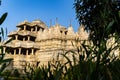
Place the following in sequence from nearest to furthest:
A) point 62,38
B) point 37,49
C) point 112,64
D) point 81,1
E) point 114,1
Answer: point 112,64
point 114,1
point 81,1
point 62,38
point 37,49

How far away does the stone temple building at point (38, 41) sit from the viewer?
203 feet

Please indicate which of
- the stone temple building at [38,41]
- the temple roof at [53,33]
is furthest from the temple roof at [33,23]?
the temple roof at [53,33]

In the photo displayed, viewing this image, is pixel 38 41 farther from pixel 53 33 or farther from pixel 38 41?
pixel 53 33

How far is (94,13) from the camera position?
97.2 ft

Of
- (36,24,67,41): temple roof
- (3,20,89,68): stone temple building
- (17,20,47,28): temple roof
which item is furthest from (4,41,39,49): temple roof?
(17,20,47,28): temple roof

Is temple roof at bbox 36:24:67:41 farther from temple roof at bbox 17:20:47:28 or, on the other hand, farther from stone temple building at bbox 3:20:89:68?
temple roof at bbox 17:20:47:28

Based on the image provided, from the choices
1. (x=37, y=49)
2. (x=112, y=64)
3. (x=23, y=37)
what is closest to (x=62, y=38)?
(x=37, y=49)

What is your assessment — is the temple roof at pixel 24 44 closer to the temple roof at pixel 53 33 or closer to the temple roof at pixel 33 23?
the temple roof at pixel 53 33

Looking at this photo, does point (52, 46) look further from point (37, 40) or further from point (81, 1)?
point (81, 1)

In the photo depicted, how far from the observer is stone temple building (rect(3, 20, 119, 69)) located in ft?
203

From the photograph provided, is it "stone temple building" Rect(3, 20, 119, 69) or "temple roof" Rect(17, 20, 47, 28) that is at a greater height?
"temple roof" Rect(17, 20, 47, 28)

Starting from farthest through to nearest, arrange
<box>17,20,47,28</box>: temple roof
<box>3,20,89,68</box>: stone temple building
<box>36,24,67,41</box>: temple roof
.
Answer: <box>17,20,47,28</box>: temple roof
<box>36,24,67,41</box>: temple roof
<box>3,20,89,68</box>: stone temple building

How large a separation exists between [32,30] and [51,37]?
13.9 metres

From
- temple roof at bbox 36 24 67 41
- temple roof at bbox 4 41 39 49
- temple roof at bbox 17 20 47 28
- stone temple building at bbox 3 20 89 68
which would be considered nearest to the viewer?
stone temple building at bbox 3 20 89 68
